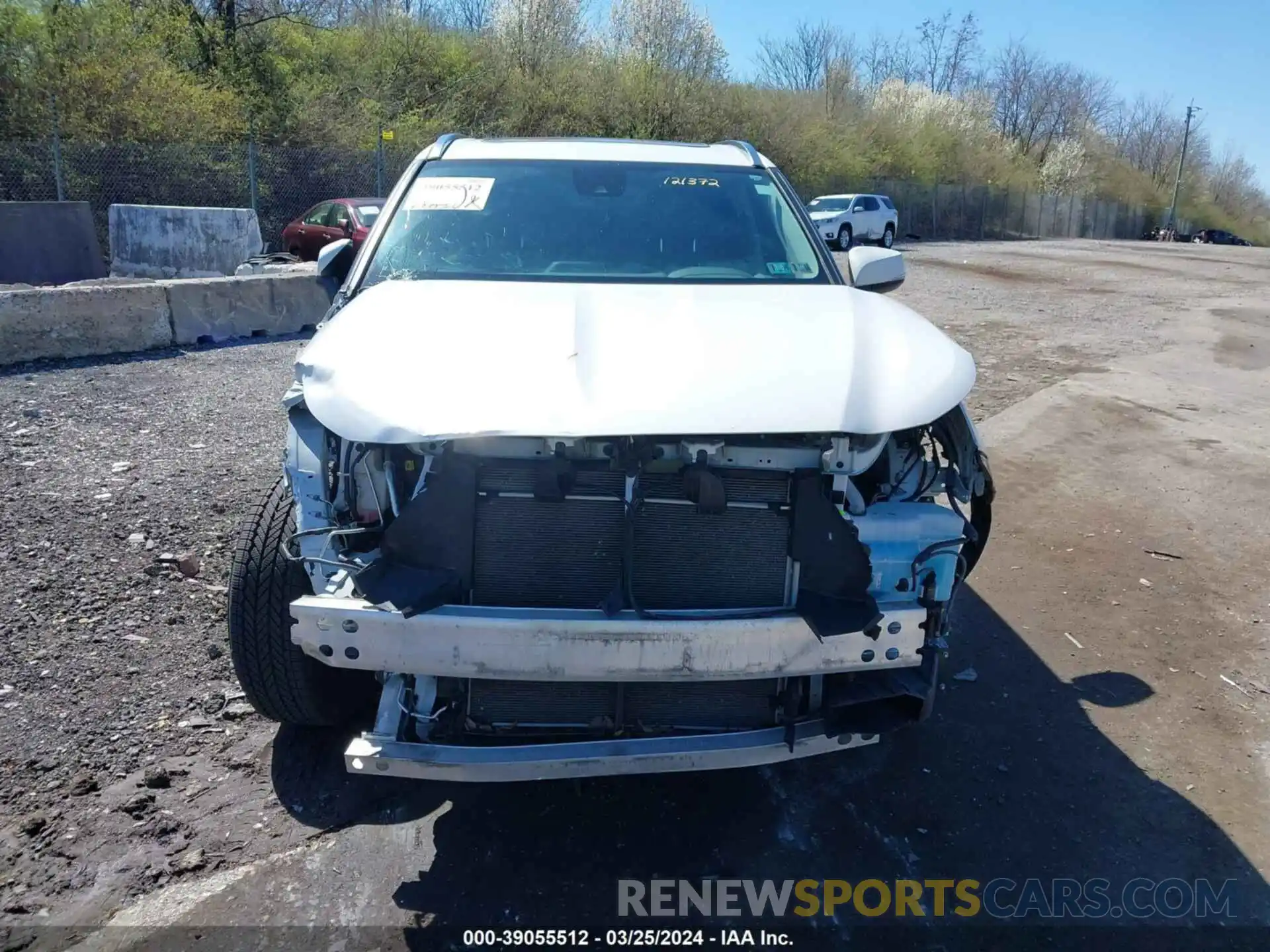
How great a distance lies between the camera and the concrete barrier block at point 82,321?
7.56 metres

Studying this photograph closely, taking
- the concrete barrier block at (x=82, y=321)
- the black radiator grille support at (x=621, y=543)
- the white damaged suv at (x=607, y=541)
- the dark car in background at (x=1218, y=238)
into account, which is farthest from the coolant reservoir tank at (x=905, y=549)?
the dark car in background at (x=1218, y=238)

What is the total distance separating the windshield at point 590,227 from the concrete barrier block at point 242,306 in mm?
5675

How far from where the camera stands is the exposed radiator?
2.50m

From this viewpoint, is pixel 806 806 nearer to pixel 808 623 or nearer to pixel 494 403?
pixel 808 623

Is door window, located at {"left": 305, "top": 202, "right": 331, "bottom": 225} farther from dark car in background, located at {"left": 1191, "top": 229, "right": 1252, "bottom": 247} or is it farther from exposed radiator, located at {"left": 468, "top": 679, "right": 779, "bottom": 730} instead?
dark car in background, located at {"left": 1191, "top": 229, "right": 1252, "bottom": 247}

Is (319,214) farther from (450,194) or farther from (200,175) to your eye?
(450,194)

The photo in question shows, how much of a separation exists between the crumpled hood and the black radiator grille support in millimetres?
185

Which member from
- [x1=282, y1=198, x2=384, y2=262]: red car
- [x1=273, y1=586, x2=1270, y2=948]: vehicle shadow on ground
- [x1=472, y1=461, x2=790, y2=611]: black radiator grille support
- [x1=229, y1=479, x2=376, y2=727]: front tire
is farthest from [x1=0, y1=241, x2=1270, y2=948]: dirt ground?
[x1=282, y1=198, x2=384, y2=262]: red car

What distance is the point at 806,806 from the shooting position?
2.92m

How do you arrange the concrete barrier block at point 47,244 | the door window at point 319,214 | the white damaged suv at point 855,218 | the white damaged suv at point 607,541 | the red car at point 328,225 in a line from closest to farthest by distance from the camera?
the white damaged suv at point 607,541 → the concrete barrier block at point 47,244 → the red car at point 328,225 → the door window at point 319,214 → the white damaged suv at point 855,218

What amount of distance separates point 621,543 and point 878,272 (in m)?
2.12

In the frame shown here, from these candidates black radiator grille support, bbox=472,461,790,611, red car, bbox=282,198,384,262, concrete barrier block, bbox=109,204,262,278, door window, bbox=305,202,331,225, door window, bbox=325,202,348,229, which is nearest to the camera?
black radiator grille support, bbox=472,461,790,611

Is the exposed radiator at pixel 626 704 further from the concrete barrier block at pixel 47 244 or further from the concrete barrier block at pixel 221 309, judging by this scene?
the concrete barrier block at pixel 47 244

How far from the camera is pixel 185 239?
47.1ft
